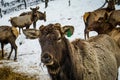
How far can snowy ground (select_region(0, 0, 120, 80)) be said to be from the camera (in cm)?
1160

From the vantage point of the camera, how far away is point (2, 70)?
35.7ft

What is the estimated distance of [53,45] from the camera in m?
5.45

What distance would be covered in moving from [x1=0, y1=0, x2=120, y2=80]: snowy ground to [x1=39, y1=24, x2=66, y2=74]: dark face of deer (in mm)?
875

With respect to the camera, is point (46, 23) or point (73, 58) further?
point (46, 23)

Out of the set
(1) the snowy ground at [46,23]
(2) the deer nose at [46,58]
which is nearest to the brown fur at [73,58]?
(2) the deer nose at [46,58]

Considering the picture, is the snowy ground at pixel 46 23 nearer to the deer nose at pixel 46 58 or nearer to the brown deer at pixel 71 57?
the brown deer at pixel 71 57

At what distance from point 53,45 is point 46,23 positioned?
15.2 m

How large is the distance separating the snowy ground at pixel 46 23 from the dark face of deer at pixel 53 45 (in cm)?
87

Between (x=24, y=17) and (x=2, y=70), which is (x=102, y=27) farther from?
(x=24, y=17)

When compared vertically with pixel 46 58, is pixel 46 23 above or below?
below

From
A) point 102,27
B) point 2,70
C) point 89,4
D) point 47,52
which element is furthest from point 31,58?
point 89,4

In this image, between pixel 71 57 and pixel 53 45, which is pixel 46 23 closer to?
pixel 71 57

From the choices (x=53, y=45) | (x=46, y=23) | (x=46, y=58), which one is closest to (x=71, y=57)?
(x=53, y=45)

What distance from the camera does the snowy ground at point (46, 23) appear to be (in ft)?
38.0
